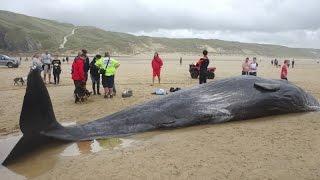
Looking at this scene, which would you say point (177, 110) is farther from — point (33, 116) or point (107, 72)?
point (107, 72)

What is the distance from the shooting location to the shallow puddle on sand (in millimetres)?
7289

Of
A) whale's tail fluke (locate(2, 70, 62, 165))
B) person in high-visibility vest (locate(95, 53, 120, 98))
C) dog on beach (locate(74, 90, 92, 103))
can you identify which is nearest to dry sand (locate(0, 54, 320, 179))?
whale's tail fluke (locate(2, 70, 62, 165))

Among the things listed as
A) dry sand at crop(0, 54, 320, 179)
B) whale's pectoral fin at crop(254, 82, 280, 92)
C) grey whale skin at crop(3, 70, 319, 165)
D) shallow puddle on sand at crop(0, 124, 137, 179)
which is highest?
whale's pectoral fin at crop(254, 82, 280, 92)

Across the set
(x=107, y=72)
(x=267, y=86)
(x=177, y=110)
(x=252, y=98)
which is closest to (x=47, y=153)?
(x=177, y=110)

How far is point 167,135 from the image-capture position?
9320 mm

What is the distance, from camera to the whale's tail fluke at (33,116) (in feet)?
24.8

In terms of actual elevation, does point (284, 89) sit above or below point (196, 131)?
above

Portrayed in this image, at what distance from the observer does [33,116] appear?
7.64m

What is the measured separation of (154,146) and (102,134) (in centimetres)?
142

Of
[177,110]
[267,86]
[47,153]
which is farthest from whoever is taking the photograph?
[267,86]

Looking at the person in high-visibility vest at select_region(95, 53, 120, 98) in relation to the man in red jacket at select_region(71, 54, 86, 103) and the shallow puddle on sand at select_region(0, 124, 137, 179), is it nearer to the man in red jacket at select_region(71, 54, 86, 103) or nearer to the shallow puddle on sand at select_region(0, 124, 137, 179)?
the man in red jacket at select_region(71, 54, 86, 103)

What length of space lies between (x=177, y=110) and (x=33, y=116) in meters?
3.54

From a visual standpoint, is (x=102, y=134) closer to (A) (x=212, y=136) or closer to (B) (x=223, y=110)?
(A) (x=212, y=136)

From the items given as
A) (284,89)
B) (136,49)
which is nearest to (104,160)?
(284,89)
